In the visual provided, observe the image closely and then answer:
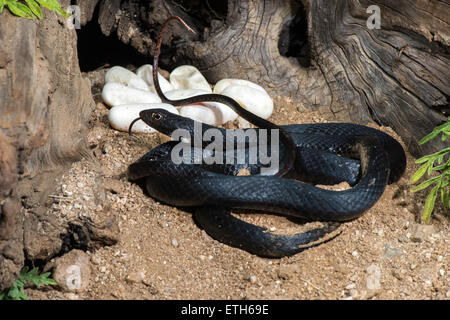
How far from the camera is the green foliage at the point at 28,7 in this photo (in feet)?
7.76

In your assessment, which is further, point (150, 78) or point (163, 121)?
point (150, 78)

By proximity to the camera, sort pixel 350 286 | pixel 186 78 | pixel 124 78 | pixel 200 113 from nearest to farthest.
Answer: pixel 350 286, pixel 200 113, pixel 124 78, pixel 186 78

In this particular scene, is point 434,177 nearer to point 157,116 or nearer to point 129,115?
point 157,116

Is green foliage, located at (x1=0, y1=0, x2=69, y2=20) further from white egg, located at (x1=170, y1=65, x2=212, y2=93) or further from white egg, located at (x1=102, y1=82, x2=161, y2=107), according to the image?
white egg, located at (x1=170, y1=65, x2=212, y2=93)

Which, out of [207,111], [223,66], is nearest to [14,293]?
[207,111]

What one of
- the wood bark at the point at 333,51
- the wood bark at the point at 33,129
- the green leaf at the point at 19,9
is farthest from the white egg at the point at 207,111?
the green leaf at the point at 19,9

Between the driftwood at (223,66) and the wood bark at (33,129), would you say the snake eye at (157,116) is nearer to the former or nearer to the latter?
the driftwood at (223,66)

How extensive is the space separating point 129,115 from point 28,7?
4.37 feet

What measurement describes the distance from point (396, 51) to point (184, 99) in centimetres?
180

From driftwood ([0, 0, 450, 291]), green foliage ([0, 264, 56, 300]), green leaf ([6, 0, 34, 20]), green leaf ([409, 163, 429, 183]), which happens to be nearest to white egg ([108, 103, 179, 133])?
driftwood ([0, 0, 450, 291])

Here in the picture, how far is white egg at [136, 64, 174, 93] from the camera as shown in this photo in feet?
14.0

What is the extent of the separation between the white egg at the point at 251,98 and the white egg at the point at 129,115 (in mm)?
580
